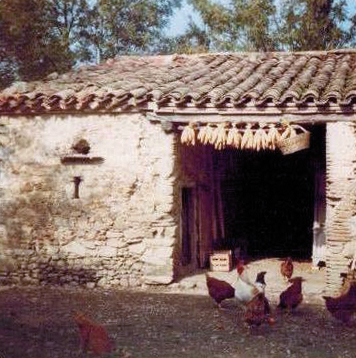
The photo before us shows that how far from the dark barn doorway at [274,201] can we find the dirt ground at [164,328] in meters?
5.00

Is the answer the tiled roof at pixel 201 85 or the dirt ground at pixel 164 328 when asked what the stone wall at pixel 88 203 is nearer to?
the tiled roof at pixel 201 85

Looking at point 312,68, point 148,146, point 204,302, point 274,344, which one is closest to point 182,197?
point 148,146

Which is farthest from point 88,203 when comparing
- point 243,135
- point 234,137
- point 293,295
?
point 293,295

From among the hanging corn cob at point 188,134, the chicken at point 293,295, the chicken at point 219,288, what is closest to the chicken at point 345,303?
the chicken at point 293,295

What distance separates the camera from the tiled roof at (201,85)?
29.8ft

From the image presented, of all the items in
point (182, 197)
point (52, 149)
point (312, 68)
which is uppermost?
point (312, 68)

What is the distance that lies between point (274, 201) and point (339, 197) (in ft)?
20.7

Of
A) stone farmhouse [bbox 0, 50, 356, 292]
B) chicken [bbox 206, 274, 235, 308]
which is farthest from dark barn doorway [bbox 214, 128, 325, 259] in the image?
chicken [bbox 206, 274, 235, 308]

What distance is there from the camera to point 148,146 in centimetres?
972

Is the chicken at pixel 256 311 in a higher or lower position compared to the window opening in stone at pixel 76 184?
lower

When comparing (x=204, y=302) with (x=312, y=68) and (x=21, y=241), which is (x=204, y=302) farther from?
(x=312, y=68)

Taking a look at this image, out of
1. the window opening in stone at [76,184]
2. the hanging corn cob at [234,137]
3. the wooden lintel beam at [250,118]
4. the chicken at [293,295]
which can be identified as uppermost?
the wooden lintel beam at [250,118]

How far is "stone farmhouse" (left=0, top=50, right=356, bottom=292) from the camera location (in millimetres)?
8883

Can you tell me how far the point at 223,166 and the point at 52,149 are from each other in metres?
4.32
